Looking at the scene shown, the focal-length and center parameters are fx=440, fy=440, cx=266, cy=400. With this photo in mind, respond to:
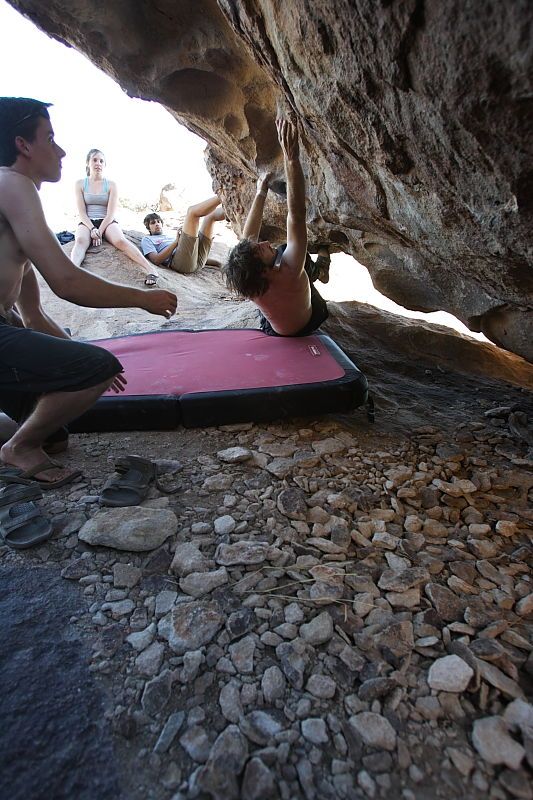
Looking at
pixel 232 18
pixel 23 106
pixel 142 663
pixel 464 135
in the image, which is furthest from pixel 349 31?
pixel 142 663

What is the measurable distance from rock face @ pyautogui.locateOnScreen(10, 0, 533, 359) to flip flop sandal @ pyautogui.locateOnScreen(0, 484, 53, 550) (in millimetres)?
1956

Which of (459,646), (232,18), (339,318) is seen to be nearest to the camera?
(459,646)

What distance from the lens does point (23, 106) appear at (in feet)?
6.18

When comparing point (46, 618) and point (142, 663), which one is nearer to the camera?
point (142, 663)

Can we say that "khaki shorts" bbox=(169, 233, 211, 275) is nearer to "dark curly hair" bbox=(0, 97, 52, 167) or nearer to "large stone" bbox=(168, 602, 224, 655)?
"dark curly hair" bbox=(0, 97, 52, 167)

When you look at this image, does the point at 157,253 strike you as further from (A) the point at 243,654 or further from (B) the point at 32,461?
(A) the point at 243,654

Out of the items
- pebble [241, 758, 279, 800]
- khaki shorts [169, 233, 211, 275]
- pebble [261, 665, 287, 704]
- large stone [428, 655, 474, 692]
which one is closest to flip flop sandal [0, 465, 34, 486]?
pebble [261, 665, 287, 704]

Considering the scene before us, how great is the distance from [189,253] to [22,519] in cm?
572

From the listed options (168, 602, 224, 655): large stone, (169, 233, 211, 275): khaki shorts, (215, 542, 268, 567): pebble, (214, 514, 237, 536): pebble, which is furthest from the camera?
(169, 233, 211, 275): khaki shorts

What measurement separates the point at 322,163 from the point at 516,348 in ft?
5.99

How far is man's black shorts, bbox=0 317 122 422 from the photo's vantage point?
188 centimetres

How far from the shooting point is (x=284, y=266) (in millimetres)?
2727

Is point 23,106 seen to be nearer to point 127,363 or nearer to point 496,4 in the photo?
point 127,363

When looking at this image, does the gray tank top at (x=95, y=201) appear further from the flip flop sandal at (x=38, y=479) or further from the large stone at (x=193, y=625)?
the large stone at (x=193, y=625)
